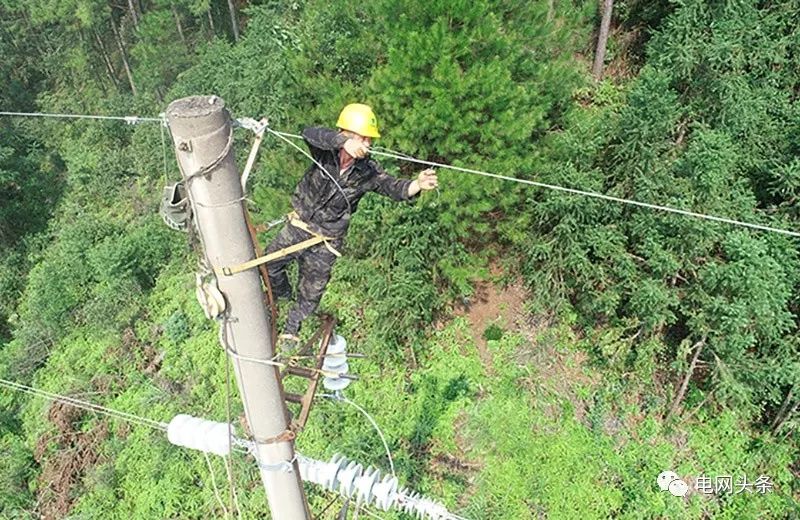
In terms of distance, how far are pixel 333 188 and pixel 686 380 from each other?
679 centimetres

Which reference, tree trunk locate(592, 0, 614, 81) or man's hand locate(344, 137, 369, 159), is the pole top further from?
tree trunk locate(592, 0, 614, 81)

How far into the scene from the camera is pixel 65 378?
34.1 ft

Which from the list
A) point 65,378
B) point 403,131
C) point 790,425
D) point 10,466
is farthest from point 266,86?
point 790,425

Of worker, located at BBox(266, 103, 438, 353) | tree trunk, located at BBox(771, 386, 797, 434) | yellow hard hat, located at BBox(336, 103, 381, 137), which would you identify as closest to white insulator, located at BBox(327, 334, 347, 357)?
worker, located at BBox(266, 103, 438, 353)

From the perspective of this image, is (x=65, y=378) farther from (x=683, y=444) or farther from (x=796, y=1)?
(x=796, y=1)

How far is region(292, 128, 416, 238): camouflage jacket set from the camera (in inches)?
115

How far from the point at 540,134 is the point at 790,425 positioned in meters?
5.32

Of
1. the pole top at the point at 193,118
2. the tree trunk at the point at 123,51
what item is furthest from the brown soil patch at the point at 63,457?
the tree trunk at the point at 123,51

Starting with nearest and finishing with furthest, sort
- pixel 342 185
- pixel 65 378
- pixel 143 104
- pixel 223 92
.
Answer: pixel 342 185, pixel 65 378, pixel 223 92, pixel 143 104

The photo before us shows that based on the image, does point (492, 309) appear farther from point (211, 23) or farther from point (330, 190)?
point (211, 23)

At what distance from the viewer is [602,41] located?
38.7ft

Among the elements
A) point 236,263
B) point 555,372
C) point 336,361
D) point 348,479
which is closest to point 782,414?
point 555,372

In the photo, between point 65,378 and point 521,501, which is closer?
point 521,501

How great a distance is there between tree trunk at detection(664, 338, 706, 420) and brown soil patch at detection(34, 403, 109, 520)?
370 inches
